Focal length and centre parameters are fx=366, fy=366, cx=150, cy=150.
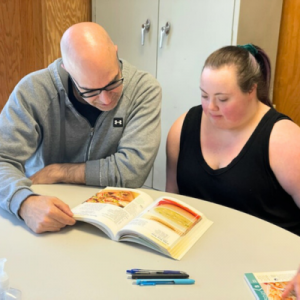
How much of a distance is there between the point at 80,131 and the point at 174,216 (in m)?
0.55

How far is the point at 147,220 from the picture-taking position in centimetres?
94

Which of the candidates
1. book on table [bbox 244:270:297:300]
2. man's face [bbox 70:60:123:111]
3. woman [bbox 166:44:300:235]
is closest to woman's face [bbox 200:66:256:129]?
woman [bbox 166:44:300:235]

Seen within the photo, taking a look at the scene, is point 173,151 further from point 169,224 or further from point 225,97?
point 169,224

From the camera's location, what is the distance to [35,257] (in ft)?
2.74

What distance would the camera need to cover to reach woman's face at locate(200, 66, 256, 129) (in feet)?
3.97

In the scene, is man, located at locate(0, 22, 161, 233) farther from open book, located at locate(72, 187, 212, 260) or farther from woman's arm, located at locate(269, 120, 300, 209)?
woman's arm, located at locate(269, 120, 300, 209)

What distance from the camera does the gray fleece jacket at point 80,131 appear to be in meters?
1.25

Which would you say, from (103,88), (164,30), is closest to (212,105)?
(103,88)

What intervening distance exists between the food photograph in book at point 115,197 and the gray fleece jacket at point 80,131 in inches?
5.2

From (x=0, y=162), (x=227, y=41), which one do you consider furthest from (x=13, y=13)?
(x=0, y=162)

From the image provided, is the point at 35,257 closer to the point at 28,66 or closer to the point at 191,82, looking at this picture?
the point at 191,82

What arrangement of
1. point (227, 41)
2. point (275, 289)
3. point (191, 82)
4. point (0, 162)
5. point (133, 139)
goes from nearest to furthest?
1. point (275, 289)
2. point (0, 162)
3. point (133, 139)
4. point (227, 41)
5. point (191, 82)

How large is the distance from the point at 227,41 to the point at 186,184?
3.34 feet

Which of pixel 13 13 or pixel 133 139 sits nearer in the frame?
pixel 133 139
